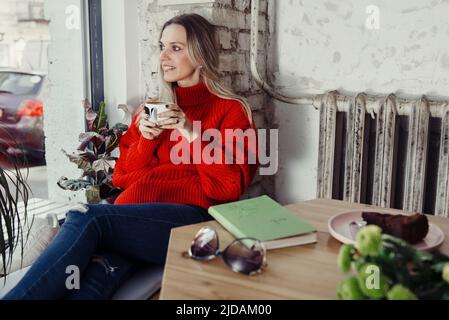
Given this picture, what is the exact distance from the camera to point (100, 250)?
1.48 meters

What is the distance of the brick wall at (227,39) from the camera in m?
2.05

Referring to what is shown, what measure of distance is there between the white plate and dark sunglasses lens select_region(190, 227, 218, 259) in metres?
0.26

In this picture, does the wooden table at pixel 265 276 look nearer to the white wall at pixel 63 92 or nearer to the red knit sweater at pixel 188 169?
the red knit sweater at pixel 188 169

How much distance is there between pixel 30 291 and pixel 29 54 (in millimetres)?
1287

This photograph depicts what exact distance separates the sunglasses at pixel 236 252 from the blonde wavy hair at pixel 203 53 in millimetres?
884

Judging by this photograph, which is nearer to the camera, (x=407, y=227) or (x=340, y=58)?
(x=407, y=227)

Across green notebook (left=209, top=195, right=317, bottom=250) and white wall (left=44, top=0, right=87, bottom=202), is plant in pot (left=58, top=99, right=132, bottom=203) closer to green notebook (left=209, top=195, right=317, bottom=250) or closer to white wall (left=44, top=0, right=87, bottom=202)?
white wall (left=44, top=0, right=87, bottom=202)

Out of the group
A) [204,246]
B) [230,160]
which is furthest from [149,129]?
[204,246]

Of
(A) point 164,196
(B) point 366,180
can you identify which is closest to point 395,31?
(B) point 366,180

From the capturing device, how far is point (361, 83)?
6.76 ft

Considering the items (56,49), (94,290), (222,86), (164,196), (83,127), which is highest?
(56,49)

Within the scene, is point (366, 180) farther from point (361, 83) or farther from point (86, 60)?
point (86, 60)

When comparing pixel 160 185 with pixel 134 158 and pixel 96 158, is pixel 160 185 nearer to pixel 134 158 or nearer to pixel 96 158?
pixel 134 158

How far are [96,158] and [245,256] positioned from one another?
1.29 m
